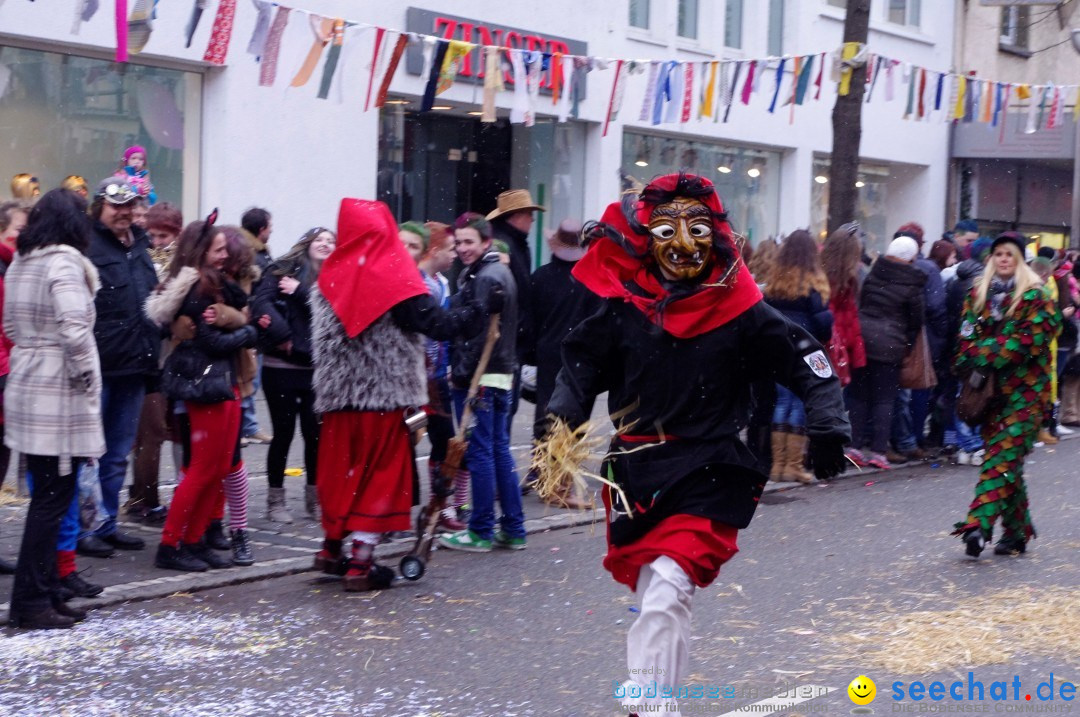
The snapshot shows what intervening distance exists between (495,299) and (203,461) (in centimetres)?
175

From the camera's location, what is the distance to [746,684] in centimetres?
554

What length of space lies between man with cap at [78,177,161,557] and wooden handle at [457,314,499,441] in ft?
5.55

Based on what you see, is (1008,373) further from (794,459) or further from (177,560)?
(177,560)

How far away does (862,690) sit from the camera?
17.9 ft

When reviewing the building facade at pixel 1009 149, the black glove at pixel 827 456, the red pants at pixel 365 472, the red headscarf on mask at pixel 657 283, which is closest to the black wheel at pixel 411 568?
the red pants at pixel 365 472

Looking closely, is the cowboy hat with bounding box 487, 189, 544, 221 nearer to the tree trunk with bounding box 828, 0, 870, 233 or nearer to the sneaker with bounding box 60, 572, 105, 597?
the sneaker with bounding box 60, 572, 105, 597

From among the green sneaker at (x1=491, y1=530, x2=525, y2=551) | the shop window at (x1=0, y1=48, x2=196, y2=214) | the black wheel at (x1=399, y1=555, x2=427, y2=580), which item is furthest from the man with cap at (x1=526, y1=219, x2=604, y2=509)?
the shop window at (x1=0, y1=48, x2=196, y2=214)

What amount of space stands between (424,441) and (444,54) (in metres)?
3.50

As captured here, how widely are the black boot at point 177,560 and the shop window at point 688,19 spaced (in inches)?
555

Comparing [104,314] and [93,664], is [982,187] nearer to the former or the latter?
[104,314]

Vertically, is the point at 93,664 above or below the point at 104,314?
below

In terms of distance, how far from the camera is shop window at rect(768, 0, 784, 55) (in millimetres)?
21172

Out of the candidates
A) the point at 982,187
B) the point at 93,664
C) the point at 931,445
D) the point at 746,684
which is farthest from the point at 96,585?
the point at 982,187

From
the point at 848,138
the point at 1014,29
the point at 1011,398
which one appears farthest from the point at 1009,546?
the point at 1014,29
